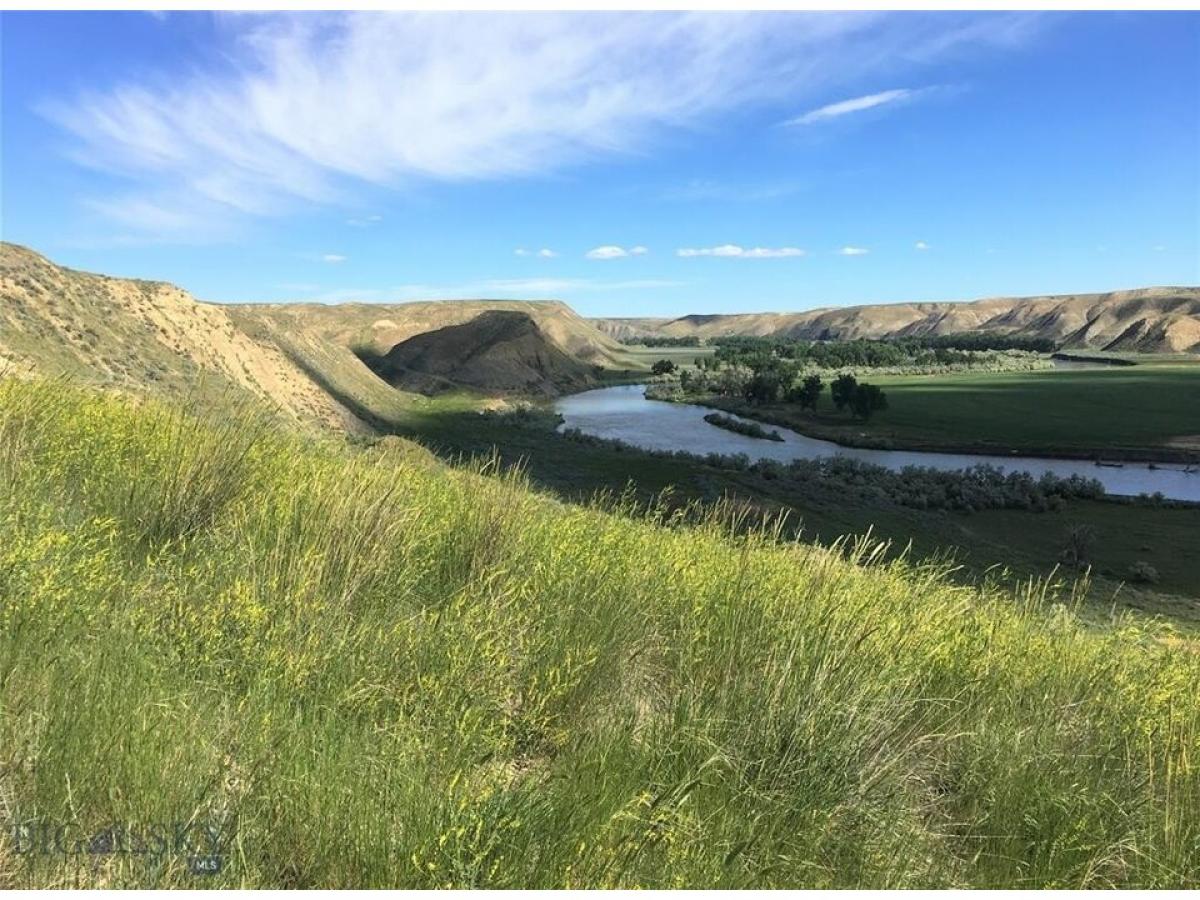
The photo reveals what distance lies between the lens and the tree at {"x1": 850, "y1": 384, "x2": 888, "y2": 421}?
87625 mm

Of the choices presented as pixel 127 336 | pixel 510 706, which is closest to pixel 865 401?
pixel 127 336

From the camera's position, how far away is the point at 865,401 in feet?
288

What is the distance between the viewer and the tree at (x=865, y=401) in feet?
287

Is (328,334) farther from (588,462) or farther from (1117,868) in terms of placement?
(1117,868)

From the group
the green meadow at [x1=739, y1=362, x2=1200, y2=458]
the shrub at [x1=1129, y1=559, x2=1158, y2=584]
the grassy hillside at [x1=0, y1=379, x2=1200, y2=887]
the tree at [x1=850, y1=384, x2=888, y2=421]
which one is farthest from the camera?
the tree at [x1=850, y1=384, x2=888, y2=421]

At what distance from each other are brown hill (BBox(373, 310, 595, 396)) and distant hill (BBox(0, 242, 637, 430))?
85.8ft

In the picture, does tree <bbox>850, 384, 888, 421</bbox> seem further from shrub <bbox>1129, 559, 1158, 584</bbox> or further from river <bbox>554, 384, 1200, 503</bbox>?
shrub <bbox>1129, 559, 1158, 584</bbox>

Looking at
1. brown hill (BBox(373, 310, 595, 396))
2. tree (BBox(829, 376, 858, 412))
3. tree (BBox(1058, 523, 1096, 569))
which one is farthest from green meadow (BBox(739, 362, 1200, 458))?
brown hill (BBox(373, 310, 595, 396))

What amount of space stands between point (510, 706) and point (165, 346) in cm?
3974

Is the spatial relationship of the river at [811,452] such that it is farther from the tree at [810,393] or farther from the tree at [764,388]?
the tree at [764,388]

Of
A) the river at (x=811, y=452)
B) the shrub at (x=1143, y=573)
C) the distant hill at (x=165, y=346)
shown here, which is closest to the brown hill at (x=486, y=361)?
the river at (x=811, y=452)

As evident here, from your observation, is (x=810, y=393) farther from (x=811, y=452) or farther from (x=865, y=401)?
(x=811, y=452)

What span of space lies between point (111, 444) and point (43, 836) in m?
4.51

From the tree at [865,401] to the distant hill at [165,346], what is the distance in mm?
52712
